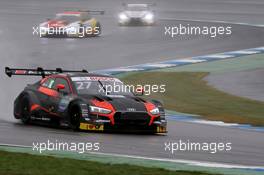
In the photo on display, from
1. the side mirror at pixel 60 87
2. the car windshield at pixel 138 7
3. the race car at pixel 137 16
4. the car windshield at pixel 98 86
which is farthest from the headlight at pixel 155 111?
the car windshield at pixel 138 7

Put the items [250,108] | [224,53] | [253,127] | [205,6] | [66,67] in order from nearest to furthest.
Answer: [253,127] → [250,108] → [66,67] → [224,53] → [205,6]

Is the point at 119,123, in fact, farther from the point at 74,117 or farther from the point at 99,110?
the point at 74,117

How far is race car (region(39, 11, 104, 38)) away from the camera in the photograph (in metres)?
37.8

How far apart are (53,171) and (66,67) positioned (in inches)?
738

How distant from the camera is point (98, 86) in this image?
53.7ft

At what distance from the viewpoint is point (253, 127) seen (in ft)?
55.2

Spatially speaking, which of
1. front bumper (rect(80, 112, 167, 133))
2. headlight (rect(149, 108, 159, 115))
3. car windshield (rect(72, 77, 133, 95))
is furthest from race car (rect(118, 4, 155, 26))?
front bumper (rect(80, 112, 167, 133))

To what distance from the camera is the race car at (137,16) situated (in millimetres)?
43631

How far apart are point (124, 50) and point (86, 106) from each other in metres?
18.5

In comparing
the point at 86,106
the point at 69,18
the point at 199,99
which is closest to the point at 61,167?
the point at 86,106

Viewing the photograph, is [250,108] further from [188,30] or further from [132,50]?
[188,30]

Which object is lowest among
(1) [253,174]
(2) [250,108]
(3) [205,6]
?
(3) [205,6]

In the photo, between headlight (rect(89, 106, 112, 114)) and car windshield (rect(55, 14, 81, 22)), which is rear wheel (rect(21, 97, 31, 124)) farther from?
car windshield (rect(55, 14, 81, 22))

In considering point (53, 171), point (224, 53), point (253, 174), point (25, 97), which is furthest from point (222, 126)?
point (224, 53)
